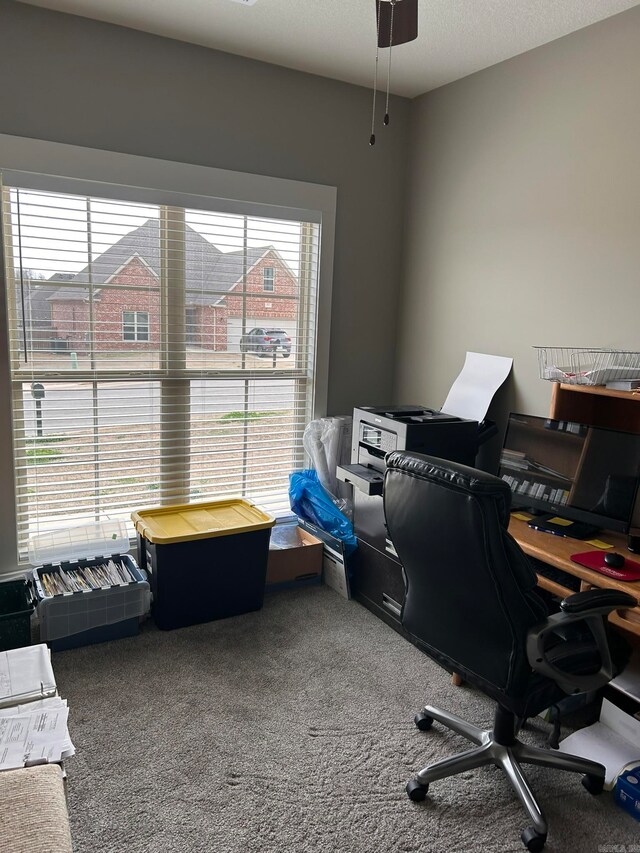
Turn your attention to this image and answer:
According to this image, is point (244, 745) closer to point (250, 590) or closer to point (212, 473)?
point (250, 590)

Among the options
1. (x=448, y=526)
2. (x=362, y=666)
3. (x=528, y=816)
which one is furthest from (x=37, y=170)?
(x=528, y=816)

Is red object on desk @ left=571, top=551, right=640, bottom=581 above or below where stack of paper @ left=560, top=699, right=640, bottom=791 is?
above

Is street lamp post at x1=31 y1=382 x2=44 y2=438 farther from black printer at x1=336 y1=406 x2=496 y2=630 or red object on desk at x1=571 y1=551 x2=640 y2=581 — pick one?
red object on desk at x1=571 y1=551 x2=640 y2=581

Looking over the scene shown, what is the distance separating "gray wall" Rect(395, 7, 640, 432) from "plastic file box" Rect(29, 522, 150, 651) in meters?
1.92

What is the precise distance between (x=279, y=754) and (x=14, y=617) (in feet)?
3.91

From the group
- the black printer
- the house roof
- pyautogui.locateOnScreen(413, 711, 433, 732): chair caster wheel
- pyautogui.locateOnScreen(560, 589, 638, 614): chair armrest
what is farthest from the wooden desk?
the house roof

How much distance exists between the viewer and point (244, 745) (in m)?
2.15

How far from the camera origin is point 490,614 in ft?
5.72

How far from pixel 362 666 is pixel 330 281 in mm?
2079

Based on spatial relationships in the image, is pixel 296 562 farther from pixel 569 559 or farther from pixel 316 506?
pixel 569 559

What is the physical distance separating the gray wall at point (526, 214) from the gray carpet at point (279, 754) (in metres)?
1.52

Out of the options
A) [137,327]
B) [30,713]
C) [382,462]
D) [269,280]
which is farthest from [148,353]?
[30,713]

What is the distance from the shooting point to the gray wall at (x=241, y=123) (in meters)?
2.73

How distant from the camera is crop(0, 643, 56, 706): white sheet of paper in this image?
5.99 ft
